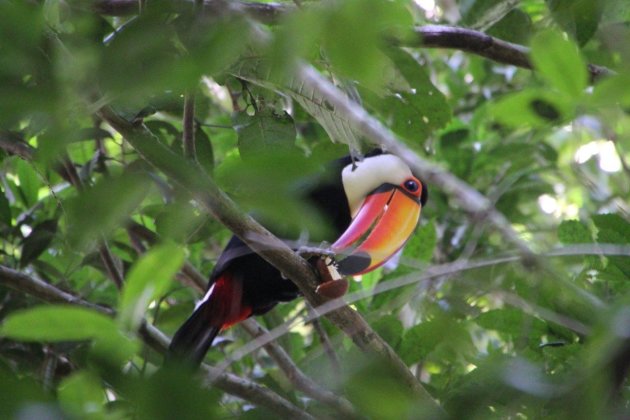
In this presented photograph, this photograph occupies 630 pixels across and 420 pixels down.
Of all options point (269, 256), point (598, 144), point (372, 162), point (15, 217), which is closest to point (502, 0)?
point (598, 144)

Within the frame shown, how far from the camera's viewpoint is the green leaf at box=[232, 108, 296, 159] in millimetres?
1806

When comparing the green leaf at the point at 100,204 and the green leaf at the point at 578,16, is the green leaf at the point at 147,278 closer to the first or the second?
the green leaf at the point at 100,204

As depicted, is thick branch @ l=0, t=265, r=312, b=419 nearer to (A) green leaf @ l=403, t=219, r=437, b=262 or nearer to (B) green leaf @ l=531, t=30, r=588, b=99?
(A) green leaf @ l=403, t=219, r=437, b=262

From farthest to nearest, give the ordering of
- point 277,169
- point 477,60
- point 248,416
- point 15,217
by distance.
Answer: point 477,60 < point 15,217 < point 248,416 < point 277,169

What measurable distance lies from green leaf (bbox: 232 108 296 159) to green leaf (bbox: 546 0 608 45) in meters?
0.67

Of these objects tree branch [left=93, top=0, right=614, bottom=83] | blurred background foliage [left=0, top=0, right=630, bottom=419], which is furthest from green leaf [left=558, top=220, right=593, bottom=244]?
tree branch [left=93, top=0, right=614, bottom=83]

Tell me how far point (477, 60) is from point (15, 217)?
1.85m

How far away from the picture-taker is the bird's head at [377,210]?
2104mm

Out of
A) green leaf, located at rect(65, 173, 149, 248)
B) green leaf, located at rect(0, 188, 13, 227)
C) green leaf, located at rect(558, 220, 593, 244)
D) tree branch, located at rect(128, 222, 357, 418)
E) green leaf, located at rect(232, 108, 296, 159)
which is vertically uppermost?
green leaf, located at rect(65, 173, 149, 248)

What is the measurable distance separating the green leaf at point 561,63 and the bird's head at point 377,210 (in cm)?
115

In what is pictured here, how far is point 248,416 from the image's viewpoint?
861 mm

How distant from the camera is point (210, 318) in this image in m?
2.24

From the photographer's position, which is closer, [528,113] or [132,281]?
[132,281]

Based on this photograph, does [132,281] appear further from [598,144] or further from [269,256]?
[598,144]
